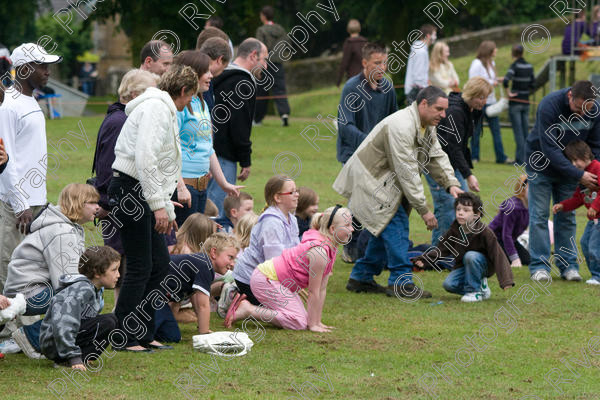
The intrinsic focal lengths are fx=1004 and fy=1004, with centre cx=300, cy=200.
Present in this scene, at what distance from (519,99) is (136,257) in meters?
13.6

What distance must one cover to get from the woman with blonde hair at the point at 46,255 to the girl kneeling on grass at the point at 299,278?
5.28 ft

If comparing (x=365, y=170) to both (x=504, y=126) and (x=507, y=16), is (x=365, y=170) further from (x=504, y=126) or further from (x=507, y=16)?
(x=507, y=16)

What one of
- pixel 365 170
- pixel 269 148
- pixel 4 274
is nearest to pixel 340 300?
pixel 365 170

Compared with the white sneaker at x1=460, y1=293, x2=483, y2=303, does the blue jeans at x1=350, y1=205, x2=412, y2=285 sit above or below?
above

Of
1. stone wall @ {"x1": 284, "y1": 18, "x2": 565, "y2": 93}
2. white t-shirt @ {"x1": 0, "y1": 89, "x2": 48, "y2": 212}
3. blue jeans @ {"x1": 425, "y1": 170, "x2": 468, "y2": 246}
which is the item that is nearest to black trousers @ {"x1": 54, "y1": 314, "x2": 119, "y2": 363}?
white t-shirt @ {"x1": 0, "y1": 89, "x2": 48, "y2": 212}

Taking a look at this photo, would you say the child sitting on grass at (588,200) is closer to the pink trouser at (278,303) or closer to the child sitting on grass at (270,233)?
the child sitting on grass at (270,233)

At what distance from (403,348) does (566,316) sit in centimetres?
190

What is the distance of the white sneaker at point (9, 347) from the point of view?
21.7 ft

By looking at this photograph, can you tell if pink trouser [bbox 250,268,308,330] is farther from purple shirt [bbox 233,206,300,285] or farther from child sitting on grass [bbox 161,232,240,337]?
child sitting on grass [bbox 161,232,240,337]

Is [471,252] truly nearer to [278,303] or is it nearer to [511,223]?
[511,223]

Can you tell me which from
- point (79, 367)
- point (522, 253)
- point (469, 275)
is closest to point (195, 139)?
point (79, 367)

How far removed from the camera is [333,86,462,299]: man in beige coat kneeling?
8688 mm

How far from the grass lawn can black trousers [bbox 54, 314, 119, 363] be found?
120mm

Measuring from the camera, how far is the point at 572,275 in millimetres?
9961
